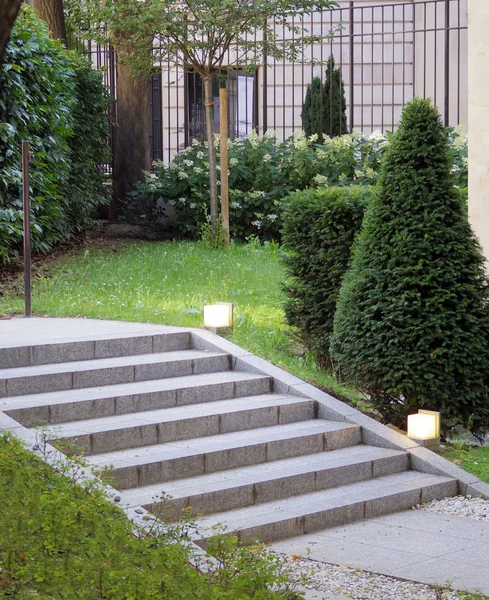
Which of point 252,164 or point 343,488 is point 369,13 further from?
point 343,488

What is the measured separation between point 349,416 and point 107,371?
A: 1863 millimetres

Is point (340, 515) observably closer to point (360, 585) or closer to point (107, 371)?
point (360, 585)

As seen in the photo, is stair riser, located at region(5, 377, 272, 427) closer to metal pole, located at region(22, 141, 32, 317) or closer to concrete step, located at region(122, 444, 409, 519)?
concrete step, located at region(122, 444, 409, 519)

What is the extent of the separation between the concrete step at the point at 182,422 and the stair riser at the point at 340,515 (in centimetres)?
111

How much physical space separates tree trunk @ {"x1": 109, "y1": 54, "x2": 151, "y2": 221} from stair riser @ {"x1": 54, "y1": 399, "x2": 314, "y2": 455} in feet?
27.8

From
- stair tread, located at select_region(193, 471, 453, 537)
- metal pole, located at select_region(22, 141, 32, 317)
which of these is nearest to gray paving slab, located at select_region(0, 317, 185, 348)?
metal pole, located at select_region(22, 141, 32, 317)

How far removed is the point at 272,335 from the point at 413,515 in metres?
2.95

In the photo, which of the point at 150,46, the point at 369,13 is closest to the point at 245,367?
the point at 150,46

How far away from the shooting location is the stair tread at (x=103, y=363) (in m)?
7.19

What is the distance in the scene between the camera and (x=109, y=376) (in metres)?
7.42

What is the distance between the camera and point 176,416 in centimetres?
693

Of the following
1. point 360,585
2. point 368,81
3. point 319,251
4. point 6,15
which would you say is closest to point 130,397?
point 319,251

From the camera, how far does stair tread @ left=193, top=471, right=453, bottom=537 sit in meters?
5.84

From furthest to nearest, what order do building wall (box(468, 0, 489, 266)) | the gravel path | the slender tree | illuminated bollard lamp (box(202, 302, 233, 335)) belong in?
the slender tree, building wall (box(468, 0, 489, 266)), illuminated bollard lamp (box(202, 302, 233, 335)), the gravel path
